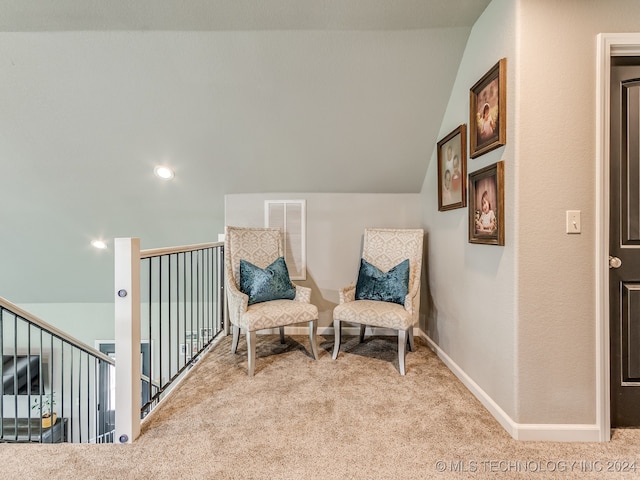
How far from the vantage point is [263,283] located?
102 inches

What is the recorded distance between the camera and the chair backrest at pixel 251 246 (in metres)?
2.70

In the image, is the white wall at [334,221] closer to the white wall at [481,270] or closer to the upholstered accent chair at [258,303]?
the upholstered accent chair at [258,303]

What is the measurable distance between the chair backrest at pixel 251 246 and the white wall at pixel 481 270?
59.8 inches

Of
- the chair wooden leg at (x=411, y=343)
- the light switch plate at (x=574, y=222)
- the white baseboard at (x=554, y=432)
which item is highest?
the light switch plate at (x=574, y=222)

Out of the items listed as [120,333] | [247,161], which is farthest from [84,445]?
[247,161]

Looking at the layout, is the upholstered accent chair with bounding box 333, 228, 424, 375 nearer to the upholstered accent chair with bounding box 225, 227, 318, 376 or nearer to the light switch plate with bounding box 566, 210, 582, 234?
the upholstered accent chair with bounding box 225, 227, 318, 376

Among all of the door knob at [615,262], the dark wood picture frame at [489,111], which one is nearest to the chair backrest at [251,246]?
the dark wood picture frame at [489,111]

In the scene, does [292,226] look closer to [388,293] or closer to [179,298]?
[388,293]

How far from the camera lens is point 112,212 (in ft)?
10.6

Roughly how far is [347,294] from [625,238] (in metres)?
1.82

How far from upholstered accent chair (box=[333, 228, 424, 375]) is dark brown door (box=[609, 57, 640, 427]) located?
1.18 m

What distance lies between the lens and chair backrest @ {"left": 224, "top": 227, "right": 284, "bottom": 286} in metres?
2.70

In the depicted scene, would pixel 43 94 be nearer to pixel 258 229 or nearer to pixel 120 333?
pixel 258 229

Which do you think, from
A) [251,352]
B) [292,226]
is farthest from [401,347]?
[292,226]
